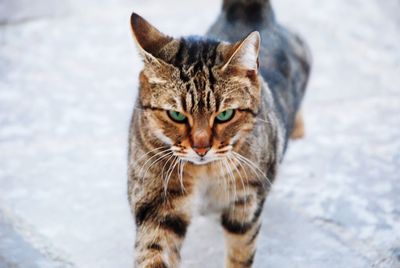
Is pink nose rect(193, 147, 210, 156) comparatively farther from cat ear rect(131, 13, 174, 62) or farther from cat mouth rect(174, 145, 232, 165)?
cat ear rect(131, 13, 174, 62)

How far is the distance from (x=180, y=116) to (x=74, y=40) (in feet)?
6.10

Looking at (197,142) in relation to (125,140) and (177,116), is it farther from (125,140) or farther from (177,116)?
(125,140)

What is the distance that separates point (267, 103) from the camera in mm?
2016

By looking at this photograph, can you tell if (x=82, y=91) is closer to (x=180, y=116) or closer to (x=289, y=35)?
(x=289, y=35)

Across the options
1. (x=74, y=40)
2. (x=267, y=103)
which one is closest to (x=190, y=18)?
(x=74, y=40)

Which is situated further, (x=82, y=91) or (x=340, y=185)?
(x=82, y=91)

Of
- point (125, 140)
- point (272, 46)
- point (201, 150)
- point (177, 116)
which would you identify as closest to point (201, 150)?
point (201, 150)

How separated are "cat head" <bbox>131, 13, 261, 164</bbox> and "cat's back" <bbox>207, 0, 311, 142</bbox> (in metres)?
0.44

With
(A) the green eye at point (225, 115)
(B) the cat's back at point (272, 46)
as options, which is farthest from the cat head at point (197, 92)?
(B) the cat's back at point (272, 46)

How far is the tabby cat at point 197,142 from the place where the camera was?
5.67 ft

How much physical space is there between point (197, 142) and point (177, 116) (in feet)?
0.29

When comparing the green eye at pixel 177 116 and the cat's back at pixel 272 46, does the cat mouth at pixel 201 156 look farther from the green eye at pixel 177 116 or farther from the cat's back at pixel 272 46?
the cat's back at pixel 272 46

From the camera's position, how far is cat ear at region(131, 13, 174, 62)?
174cm

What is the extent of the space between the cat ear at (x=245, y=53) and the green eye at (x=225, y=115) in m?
0.12
